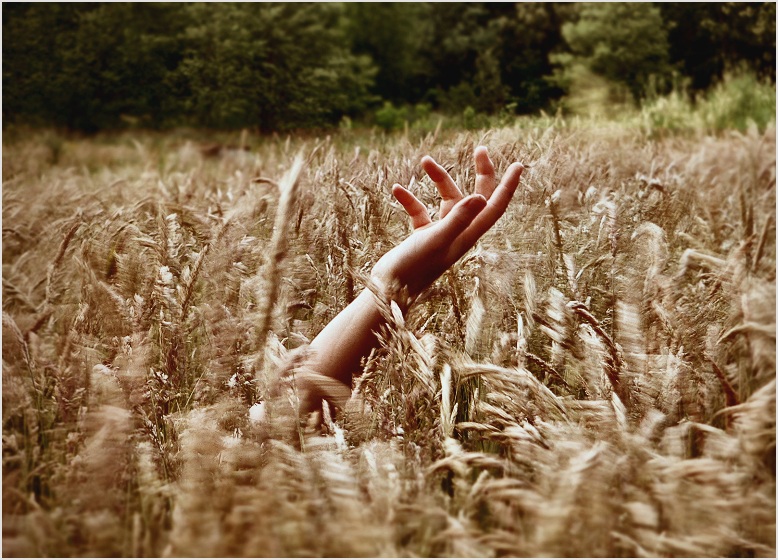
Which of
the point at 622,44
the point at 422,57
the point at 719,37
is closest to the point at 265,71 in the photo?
the point at 422,57

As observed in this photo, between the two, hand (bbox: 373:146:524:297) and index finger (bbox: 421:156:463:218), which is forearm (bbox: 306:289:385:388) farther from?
index finger (bbox: 421:156:463:218)

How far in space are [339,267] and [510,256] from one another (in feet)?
1.28

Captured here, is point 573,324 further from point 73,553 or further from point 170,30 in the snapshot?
point 170,30

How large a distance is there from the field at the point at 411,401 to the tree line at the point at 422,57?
1.08 metres

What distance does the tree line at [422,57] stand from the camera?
2.86m

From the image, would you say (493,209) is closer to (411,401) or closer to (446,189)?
(446,189)

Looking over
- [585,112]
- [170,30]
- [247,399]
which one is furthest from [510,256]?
[170,30]

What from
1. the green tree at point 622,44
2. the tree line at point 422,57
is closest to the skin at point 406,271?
the tree line at point 422,57

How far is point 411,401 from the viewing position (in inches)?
27.4

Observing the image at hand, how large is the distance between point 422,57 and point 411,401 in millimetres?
3948

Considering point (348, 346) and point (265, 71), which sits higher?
point (265, 71)

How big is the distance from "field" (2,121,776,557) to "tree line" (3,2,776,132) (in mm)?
1080

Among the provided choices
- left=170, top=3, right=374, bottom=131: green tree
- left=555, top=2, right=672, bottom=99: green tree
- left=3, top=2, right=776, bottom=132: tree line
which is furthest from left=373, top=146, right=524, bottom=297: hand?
left=555, top=2, right=672, bottom=99: green tree

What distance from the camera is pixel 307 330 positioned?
1.08 meters
